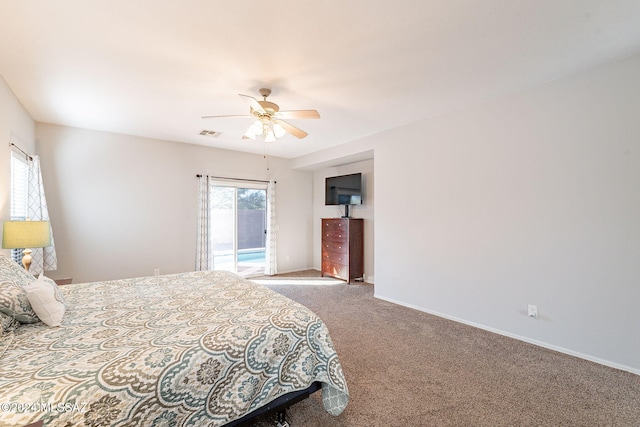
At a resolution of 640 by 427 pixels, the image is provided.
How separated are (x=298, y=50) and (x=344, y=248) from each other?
3682 mm

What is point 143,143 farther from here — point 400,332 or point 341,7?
point 400,332

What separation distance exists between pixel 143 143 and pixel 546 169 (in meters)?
5.52

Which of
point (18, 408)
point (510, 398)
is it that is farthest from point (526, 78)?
point (18, 408)

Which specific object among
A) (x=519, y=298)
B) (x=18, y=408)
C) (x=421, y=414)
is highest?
(x=18, y=408)

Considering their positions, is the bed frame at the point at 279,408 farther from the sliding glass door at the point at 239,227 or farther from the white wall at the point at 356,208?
the sliding glass door at the point at 239,227

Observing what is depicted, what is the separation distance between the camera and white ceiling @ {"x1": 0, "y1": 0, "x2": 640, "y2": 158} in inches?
68.3

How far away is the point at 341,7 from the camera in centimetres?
171

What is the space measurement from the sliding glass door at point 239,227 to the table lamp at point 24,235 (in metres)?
2.52

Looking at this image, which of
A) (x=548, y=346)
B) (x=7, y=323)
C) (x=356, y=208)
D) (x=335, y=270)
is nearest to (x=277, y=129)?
(x=7, y=323)

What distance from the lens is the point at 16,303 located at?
152 cm

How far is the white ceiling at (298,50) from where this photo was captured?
1735mm

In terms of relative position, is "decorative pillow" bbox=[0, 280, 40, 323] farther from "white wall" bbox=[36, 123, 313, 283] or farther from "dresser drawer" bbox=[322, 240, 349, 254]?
"dresser drawer" bbox=[322, 240, 349, 254]

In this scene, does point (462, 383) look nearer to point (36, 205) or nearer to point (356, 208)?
point (356, 208)

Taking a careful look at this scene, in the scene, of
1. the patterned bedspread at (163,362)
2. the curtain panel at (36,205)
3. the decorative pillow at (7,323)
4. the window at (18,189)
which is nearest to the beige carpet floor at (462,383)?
the patterned bedspread at (163,362)
